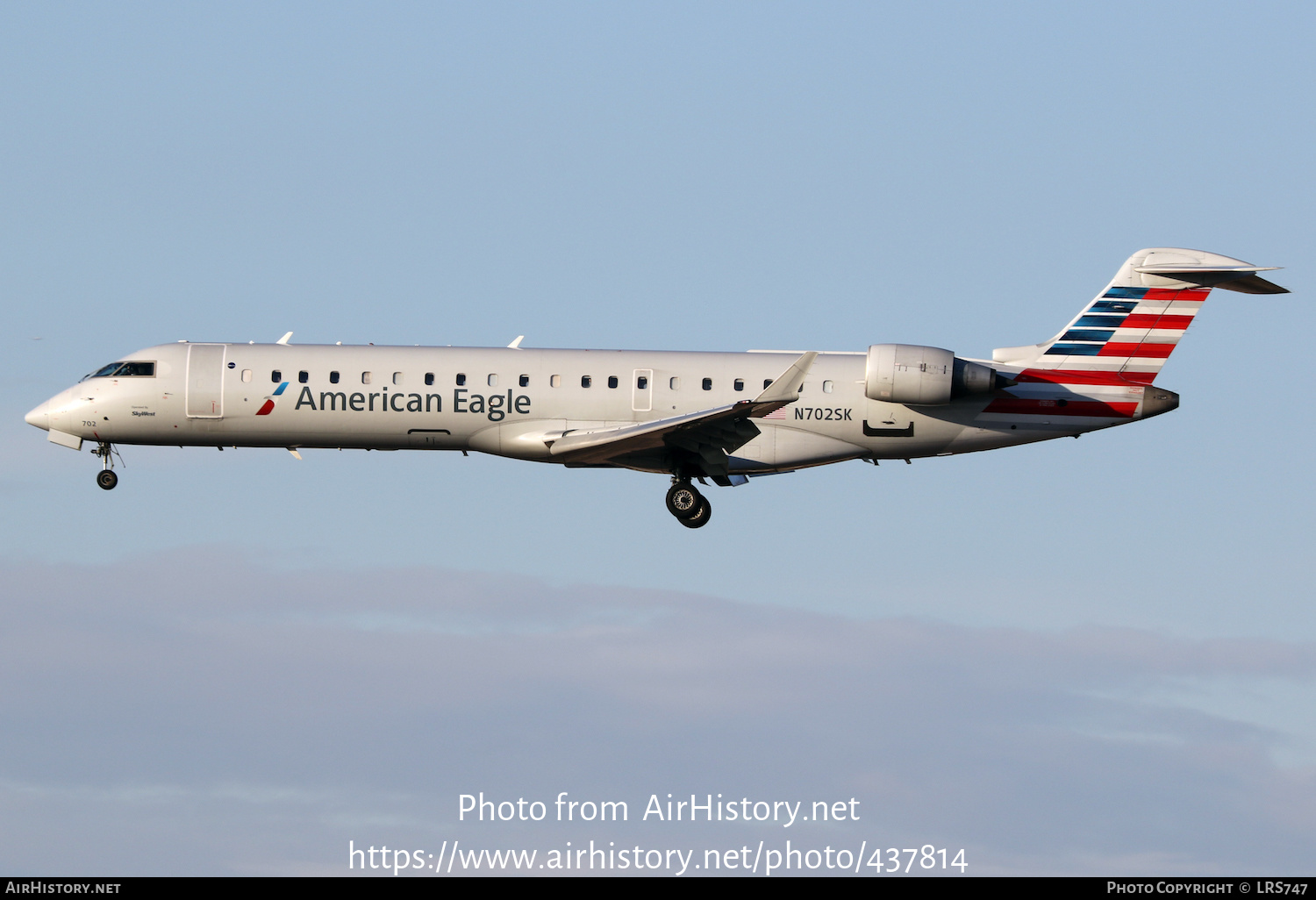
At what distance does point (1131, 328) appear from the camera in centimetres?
3575

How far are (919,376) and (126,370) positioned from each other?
16.6 m

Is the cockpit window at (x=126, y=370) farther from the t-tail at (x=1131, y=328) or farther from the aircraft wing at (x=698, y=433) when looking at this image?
the t-tail at (x=1131, y=328)

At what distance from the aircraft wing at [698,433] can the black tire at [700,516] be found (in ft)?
2.10

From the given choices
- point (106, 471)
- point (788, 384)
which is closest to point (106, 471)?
point (106, 471)

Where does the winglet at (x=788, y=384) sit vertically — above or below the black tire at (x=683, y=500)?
above

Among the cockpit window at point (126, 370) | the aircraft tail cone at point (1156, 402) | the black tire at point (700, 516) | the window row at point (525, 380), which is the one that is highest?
the cockpit window at point (126, 370)

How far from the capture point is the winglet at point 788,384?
3122cm

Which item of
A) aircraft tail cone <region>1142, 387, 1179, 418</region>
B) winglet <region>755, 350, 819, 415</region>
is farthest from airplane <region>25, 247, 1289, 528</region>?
winglet <region>755, 350, 819, 415</region>

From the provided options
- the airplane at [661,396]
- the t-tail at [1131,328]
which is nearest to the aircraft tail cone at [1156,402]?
the airplane at [661,396]

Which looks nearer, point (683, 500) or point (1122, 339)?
point (683, 500)

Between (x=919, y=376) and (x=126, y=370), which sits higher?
(x=126, y=370)

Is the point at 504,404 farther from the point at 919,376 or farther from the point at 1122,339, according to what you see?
the point at 1122,339

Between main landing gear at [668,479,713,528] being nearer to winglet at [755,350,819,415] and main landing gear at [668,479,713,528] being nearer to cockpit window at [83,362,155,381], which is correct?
winglet at [755,350,819,415]

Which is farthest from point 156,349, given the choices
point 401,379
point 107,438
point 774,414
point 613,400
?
point 774,414
